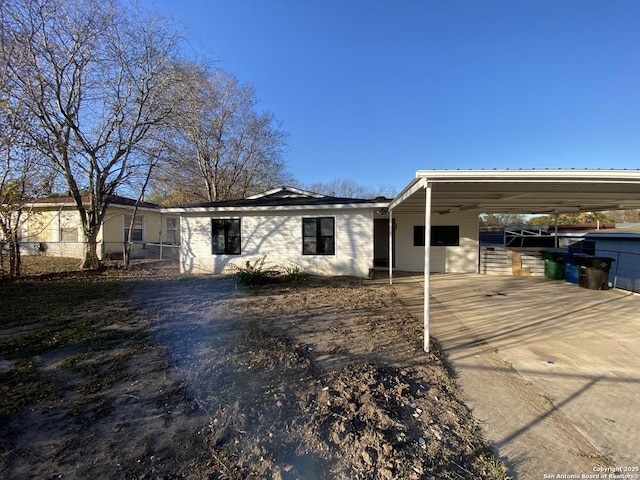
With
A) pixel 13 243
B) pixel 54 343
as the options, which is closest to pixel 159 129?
pixel 13 243

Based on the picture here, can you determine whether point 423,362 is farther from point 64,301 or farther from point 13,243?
point 13,243

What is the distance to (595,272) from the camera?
834 cm

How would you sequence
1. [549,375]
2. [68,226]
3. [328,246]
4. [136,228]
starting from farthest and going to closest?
[136,228], [68,226], [328,246], [549,375]

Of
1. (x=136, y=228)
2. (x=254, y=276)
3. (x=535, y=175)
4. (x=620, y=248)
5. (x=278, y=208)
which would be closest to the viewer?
(x=535, y=175)

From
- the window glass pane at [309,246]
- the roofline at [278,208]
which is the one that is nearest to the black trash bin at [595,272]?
the roofline at [278,208]

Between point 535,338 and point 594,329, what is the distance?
1279 millimetres

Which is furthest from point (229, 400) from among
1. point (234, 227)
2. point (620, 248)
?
point (620, 248)

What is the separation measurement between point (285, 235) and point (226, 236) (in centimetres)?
Answer: 220

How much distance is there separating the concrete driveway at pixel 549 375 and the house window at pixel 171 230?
16.0 meters

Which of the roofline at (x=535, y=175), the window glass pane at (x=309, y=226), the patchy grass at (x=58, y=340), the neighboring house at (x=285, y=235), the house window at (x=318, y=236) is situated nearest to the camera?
the patchy grass at (x=58, y=340)

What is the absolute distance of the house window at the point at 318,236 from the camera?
34.2 feet

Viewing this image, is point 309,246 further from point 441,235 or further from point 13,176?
point 13,176

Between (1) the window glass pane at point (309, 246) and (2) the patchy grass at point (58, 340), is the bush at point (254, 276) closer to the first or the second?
(1) the window glass pane at point (309, 246)

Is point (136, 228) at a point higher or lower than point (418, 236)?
higher
